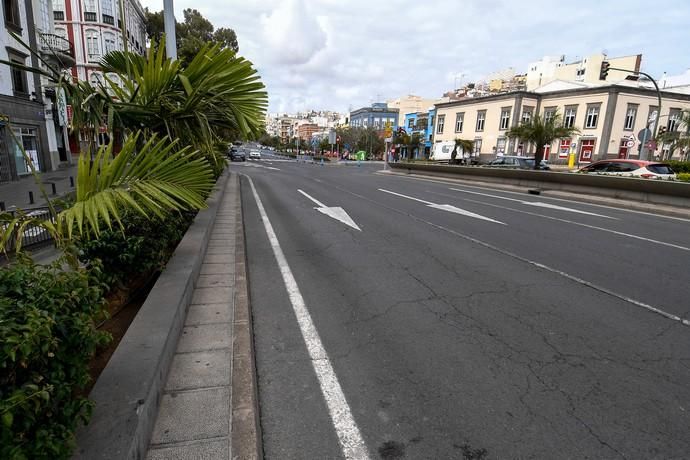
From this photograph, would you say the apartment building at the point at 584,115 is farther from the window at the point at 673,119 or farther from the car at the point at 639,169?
the car at the point at 639,169

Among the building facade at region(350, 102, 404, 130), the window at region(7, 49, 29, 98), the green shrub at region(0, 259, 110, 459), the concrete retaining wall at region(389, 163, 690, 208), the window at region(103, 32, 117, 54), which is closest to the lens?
the green shrub at region(0, 259, 110, 459)

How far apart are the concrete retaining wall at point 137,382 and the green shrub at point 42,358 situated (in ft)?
0.43

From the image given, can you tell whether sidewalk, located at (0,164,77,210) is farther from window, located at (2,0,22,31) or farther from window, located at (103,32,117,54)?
window, located at (103,32,117,54)

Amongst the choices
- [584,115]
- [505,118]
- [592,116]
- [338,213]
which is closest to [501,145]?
[505,118]

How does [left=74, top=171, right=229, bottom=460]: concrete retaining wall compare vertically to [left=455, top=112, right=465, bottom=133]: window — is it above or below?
below

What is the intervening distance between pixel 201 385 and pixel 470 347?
7.46 ft

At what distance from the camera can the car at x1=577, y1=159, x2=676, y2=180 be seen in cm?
1446

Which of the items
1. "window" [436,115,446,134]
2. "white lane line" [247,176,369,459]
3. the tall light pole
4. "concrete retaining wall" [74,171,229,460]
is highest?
"window" [436,115,446,134]

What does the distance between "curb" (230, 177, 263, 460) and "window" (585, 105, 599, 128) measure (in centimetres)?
4608

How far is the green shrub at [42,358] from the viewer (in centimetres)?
139

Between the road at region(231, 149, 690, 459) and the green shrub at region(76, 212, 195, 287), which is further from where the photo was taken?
the green shrub at region(76, 212, 195, 287)

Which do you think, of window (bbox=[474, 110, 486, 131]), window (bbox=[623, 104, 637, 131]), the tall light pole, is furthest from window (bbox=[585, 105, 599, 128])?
the tall light pole

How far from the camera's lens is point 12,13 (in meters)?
20.2

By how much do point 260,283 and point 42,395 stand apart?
142 inches
